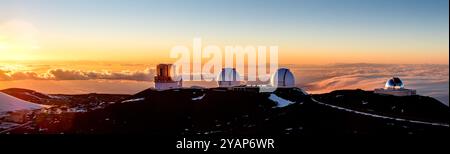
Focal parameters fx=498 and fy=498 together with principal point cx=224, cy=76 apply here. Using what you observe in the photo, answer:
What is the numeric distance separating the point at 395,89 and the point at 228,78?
27.0 m

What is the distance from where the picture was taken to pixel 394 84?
259ft

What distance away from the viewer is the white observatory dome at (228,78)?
84.8 metres

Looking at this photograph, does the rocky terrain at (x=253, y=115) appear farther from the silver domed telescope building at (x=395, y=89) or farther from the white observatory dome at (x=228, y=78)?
the white observatory dome at (x=228, y=78)

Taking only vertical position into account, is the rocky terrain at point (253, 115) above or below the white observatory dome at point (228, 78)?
below

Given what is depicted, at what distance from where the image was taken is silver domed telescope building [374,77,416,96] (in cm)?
7681

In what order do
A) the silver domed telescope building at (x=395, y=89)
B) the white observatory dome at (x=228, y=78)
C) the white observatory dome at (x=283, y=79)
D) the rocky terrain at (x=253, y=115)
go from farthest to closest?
the white observatory dome at (x=228, y=78) → the white observatory dome at (x=283, y=79) → the silver domed telescope building at (x=395, y=89) → the rocky terrain at (x=253, y=115)

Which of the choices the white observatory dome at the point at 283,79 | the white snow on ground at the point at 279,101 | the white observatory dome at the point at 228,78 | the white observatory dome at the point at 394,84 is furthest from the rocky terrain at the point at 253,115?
the white observatory dome at the point at 228,78

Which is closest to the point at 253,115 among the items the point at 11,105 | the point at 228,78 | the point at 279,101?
the point at 279,101

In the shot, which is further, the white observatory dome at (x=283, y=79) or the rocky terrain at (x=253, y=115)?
the white observatory dome at (x=283, y=79)

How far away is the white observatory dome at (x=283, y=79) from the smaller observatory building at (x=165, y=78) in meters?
17.4
